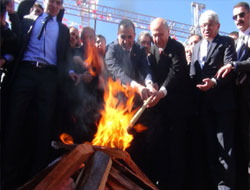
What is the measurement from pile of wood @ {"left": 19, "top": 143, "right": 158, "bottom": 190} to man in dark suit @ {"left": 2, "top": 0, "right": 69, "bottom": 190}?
734mm

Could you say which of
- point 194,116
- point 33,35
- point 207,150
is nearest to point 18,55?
point 33,35

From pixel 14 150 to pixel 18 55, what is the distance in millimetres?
1163

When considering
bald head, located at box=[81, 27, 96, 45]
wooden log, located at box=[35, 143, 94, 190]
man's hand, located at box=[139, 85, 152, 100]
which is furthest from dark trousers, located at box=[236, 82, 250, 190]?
bald head, located at box=[81, 27, 96, 45]

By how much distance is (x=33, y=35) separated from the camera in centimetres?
324

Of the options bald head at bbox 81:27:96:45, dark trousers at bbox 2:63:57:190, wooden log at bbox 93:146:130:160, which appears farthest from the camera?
bald head at bbox 81:27:96:45

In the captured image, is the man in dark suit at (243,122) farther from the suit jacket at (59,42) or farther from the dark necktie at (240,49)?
the suit jacket at (59,42)

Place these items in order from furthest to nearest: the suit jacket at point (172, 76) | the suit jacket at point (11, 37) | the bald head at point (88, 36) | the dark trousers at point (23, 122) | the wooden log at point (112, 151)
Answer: the bald head at point (88, 36) < the suit jacket at point (172, 76) < the suit jacket at point (11, 37) < the dark trousers at point (23, 122) < the wooden log at point (112, 151)

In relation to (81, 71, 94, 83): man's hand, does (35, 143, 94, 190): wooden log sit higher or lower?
lower

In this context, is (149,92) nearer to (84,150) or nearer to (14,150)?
(84,150)

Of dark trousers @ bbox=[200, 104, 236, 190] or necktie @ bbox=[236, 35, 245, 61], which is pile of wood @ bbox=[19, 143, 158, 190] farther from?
necktie @ bbox=[236, 35, 245, 61]

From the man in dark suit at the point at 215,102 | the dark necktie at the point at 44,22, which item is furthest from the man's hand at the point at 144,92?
the dark necktie at the point at 44,22

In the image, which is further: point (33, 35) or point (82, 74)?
point (82, 74)

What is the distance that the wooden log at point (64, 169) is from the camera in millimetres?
1996

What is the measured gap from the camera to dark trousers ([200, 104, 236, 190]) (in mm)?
2984
